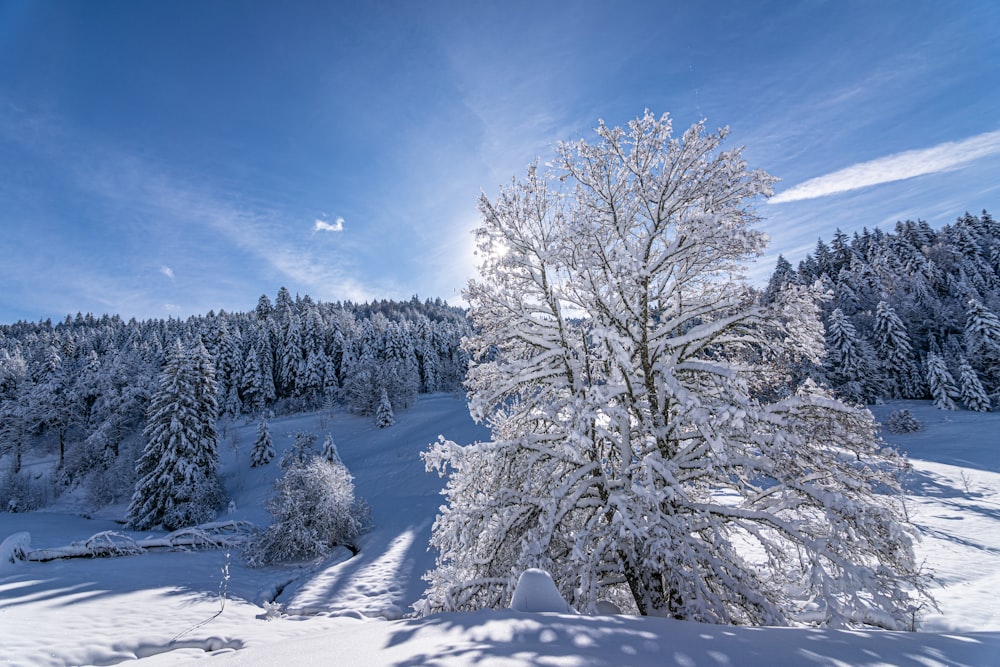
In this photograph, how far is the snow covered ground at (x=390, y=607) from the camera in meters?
2.34

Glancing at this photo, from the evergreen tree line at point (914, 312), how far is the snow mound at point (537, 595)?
28.4 m

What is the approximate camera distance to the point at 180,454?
29.2 meters

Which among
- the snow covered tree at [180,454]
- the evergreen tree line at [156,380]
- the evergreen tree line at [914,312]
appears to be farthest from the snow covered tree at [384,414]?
the evergreen tree line at [914,312]

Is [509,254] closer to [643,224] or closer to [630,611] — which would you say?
[643,224]

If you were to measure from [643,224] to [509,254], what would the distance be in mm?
2153

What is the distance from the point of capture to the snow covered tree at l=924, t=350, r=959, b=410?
122ft

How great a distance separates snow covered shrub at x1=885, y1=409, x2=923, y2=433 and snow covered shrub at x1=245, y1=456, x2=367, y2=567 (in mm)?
42828

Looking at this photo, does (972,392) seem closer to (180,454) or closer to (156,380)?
(180,454)

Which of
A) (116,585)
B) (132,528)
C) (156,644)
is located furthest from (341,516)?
(132,528)

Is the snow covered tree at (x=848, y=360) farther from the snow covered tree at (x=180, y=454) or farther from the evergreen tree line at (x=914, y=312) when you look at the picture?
the snow covered tree at (x=180, y=454)

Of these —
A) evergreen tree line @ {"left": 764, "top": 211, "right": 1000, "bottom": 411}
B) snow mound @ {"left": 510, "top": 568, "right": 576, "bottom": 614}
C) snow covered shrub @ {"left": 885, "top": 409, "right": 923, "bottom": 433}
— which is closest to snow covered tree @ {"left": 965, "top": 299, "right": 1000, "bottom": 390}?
evergreen tree line @ {"left": 764, "top": 211, "right": 1000, "bottom": 411}

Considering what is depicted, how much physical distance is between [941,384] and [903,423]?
330 inches

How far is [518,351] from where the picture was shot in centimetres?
737

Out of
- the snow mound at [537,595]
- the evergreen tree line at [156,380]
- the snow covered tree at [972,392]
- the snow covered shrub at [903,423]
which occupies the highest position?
the evergreen tree line at [156,380]
